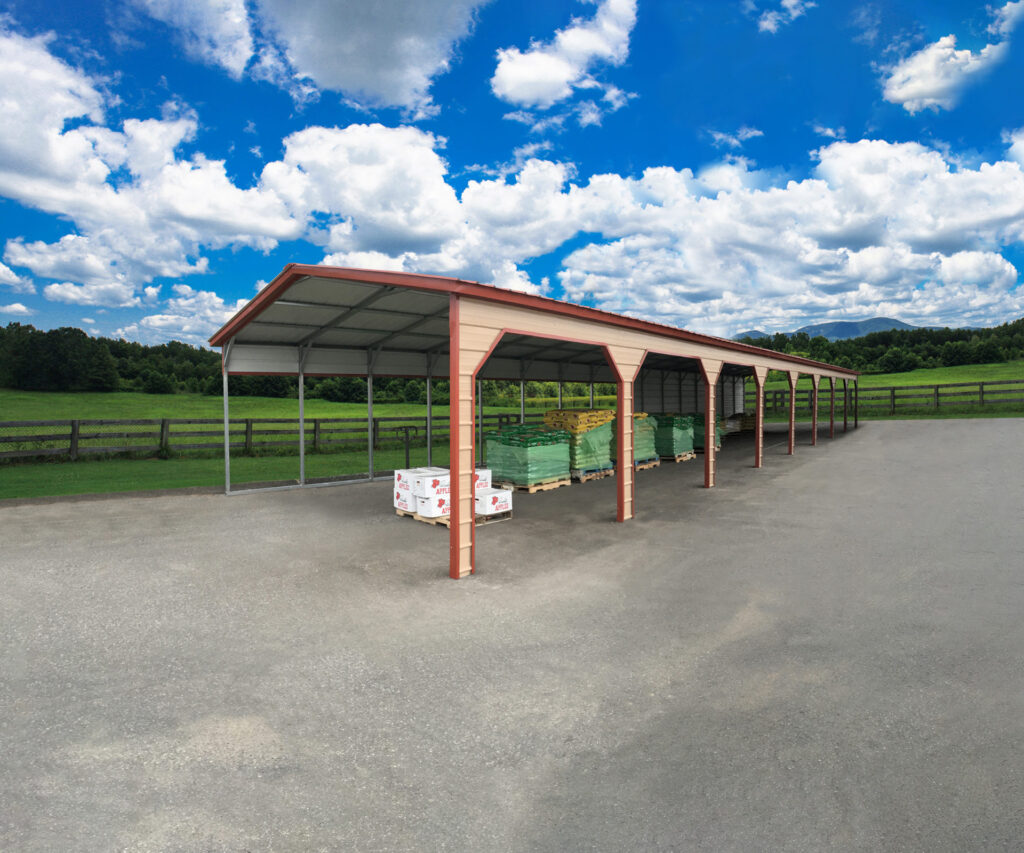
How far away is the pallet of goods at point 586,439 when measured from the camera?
14305mm

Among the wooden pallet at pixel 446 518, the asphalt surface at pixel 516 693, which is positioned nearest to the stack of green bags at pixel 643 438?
the wooden pallet at pixel 446 518

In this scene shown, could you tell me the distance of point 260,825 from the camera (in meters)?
2.77

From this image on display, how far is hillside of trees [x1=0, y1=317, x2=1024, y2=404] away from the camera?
33.8 m

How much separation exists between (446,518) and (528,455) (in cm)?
373

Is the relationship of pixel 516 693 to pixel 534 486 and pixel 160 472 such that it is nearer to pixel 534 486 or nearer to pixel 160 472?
pixel 534 486

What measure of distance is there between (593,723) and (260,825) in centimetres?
A: 201

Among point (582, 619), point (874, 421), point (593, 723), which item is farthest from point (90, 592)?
point (874, 421)

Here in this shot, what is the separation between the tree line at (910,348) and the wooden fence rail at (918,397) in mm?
12939

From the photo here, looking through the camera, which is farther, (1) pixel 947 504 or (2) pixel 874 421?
(2) pixel 874 421

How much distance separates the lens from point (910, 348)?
61.0 m

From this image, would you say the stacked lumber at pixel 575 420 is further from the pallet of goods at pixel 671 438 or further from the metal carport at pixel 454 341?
the pallet of goods at pixel 671 438

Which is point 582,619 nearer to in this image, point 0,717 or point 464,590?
point 464,590

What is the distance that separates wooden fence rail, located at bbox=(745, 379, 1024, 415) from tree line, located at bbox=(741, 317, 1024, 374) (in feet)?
42.5

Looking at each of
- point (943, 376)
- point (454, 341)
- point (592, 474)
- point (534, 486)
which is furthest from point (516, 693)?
point (943, 376)
